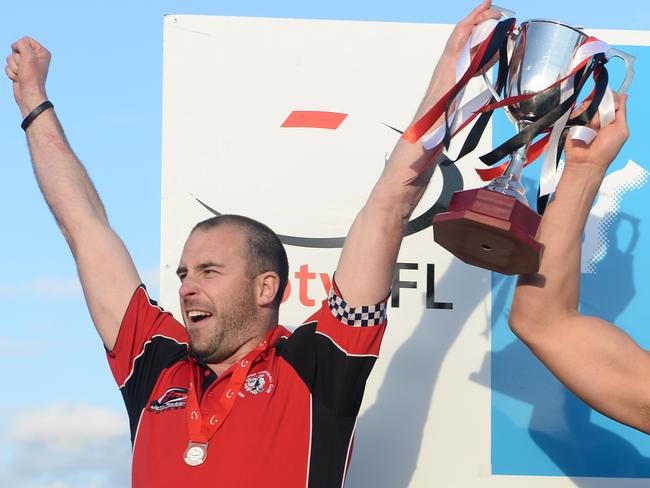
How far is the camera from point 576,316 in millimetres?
2881

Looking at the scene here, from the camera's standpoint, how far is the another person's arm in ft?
9.22

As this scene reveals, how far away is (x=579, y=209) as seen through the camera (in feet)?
9.21

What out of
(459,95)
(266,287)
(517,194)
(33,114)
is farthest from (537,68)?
(33,114)

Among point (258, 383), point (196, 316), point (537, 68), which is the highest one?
point (537, 68)

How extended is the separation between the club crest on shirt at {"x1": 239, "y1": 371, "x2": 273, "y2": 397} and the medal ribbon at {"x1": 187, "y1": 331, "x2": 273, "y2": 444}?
0.05ft

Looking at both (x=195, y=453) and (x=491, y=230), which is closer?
(x=491, y=230)

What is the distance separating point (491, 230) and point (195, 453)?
97cm

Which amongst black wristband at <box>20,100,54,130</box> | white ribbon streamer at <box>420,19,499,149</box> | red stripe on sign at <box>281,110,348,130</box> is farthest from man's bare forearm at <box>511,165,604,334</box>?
black wristband at <box>20,100,54,130</box>

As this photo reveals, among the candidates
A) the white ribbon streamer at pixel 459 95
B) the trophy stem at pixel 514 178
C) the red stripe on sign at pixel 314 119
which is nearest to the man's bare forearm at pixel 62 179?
the red stripe on sign at pixel 314 119

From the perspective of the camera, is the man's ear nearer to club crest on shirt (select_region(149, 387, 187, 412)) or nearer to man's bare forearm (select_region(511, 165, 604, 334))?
club crest on shirt (select_region(149, 387, 187, 412))

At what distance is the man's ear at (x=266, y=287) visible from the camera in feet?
10.6

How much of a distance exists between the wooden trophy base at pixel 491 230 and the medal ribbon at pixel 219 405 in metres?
0.69

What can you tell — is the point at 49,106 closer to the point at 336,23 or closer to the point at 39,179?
→ the point at 39,179

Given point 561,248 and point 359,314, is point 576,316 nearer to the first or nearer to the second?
point 561,248
